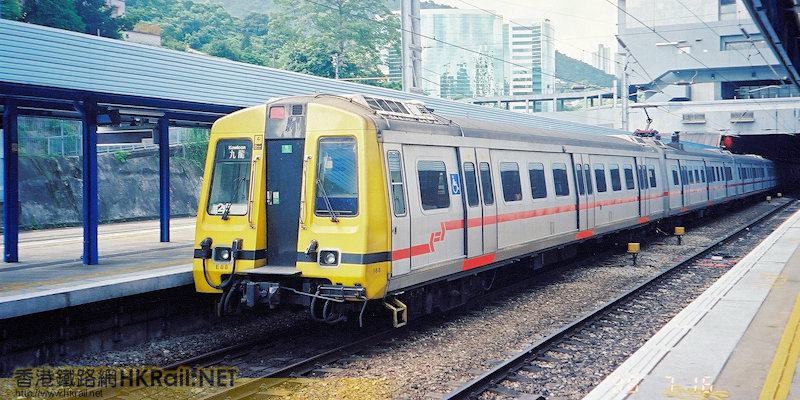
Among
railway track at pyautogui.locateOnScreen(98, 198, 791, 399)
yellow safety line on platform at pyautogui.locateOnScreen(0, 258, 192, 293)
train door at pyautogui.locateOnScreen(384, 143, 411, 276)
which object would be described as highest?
train door at pyautogui.locateOnScreen(384, 143, 411, 276)

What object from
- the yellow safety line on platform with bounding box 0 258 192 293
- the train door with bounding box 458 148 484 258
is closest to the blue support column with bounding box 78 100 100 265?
the yellow safety line on platform with bounding box 0 258 192 293

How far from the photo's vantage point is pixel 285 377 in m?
7.92

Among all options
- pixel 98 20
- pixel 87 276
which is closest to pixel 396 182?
pixel 87 276

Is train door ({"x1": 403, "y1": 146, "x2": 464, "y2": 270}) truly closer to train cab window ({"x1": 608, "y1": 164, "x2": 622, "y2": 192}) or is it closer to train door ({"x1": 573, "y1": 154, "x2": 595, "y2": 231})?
train door ({"x1": 573, "y1": 154, "x2": 595, "y2": 231})

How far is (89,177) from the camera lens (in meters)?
12.3

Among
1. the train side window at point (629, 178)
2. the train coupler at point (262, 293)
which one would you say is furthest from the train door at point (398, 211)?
the train side window at point (629, 178)

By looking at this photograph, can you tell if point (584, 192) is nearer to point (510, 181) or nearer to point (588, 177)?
point (588, 177)

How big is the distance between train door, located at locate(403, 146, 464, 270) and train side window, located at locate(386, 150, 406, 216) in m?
0.15

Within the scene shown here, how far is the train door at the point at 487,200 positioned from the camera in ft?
36.8

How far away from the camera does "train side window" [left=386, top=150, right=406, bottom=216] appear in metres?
8.99

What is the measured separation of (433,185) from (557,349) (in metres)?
2.70

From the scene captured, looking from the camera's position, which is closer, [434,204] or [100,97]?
[434,204]

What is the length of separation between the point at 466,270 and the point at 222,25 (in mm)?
72592

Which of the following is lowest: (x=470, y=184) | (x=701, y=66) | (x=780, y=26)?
(x=470, y=184)
